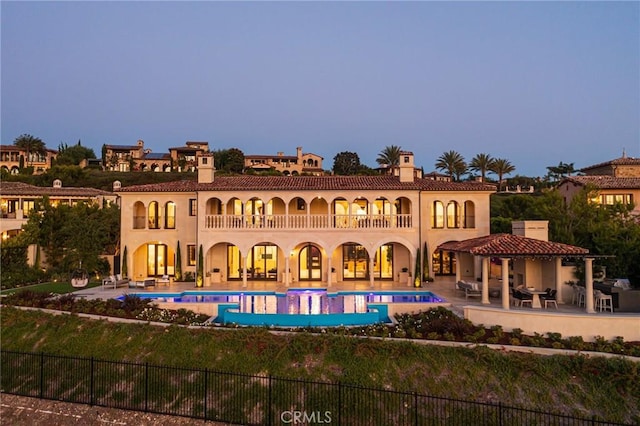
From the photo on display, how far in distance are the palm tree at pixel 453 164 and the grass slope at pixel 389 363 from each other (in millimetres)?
62050

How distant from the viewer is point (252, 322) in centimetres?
1725

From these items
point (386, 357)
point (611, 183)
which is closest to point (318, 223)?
point (386, 357)

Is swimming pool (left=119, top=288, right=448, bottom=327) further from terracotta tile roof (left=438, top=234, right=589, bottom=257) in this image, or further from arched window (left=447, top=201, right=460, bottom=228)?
arched window (left=447, top=201, right=460, bottom=228)

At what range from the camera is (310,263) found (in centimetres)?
2786

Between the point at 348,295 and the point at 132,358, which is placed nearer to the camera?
the point at 132,358

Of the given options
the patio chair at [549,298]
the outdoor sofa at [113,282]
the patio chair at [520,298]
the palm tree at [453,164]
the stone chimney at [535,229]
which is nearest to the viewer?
the patio chair at [549,298]

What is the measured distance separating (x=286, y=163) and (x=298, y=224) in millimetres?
74798

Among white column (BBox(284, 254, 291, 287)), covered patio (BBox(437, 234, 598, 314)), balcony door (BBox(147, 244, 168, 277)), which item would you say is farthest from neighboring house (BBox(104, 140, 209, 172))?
covered patio (BBox(437, 234, 598, 314))

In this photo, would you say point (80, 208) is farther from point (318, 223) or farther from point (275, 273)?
point (318, 223)

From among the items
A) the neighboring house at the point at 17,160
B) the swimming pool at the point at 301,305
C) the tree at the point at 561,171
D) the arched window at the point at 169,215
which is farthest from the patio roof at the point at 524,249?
the neighboring house at the point at 17,160

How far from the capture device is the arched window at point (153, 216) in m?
28.8

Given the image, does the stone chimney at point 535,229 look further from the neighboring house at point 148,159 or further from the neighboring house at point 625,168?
the neighboring house at point 148,159

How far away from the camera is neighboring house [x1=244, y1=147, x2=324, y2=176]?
314 ft

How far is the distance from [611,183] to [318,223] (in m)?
29.6
